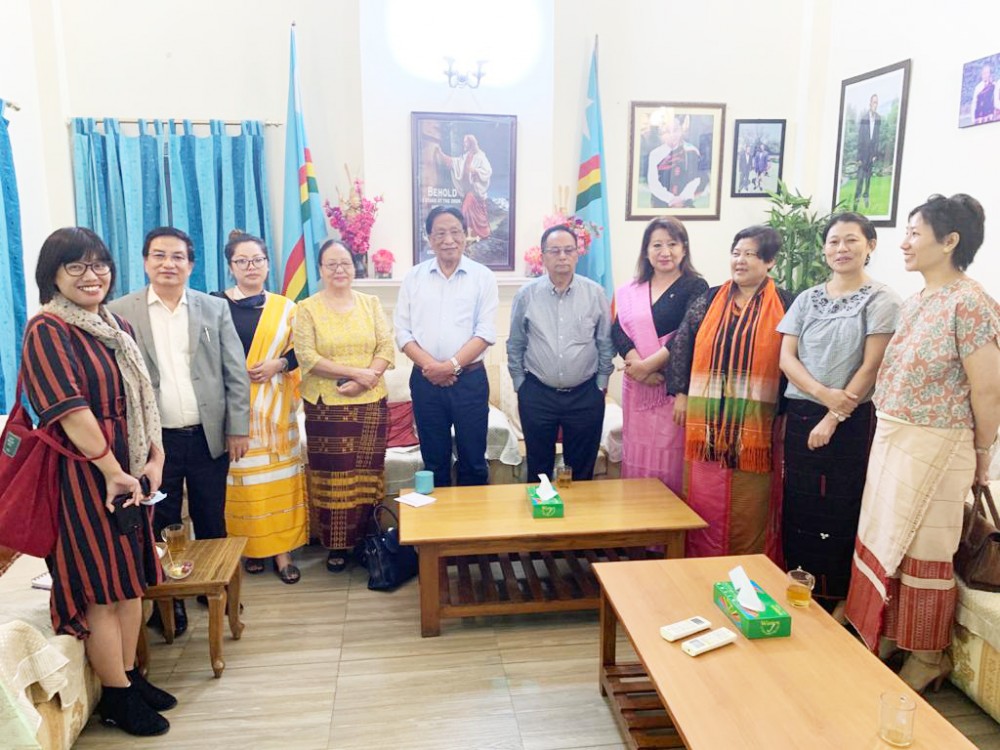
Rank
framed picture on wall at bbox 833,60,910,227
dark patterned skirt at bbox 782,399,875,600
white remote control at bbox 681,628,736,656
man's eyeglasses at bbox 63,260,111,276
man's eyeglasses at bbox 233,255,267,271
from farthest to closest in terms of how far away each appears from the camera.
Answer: framed picture on wall at bbox 833,60,910,227, man's eyeglasses at bbox 233,255,267,271, dark patterned skirt at bbox 782,399,875,600, man's eyeglasses at bbox 63,260,111,276, white remote control at bbox 681,628,736,656

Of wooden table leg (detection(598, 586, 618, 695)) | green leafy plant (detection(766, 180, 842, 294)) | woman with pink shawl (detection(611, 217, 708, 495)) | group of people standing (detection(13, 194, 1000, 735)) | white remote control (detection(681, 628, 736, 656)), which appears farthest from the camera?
green leafy plant (detection(766, 180, 842, 294))

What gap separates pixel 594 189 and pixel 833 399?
2421mm

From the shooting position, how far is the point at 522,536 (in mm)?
2480

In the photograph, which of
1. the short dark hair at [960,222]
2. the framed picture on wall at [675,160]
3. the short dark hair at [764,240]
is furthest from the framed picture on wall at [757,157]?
the short dark hair at [960,222]

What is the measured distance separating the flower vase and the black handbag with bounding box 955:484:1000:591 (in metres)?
3.20

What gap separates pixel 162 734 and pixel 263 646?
50 centimetres

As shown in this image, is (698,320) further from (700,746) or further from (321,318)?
(700,746)

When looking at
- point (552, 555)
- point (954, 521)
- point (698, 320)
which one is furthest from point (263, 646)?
point (954, 521)

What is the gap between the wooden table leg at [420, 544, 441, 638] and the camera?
2.53 meters

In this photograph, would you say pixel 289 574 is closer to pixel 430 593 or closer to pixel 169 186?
pixel 430 593

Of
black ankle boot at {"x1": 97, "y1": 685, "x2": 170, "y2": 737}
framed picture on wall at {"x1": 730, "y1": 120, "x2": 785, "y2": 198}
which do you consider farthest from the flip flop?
framed picture on wall at {"x1": 730, "y1": 120, "x2": 785, "y2": 198}

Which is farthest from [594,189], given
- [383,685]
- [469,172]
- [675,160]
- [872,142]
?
[383,685]

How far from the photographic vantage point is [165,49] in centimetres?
411

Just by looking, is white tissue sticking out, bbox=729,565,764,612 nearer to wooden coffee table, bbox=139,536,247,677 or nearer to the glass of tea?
the glass of tea
